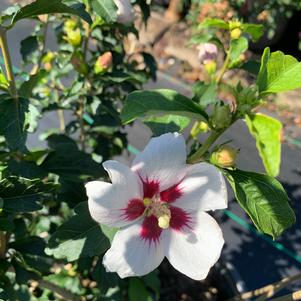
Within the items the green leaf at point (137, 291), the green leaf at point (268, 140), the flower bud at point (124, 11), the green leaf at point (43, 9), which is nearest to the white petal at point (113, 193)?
the green leaf at point (268, 140)

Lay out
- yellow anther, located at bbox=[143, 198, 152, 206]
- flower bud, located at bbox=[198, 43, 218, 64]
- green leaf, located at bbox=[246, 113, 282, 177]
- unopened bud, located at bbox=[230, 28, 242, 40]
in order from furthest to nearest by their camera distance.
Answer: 1. flower bud, located at bbox=[198, 43, 218, 64]
2. unopened bud, located at bbox=[230, 28, 242, 40]
3. yellow anther, located at bbox=[143, 198, 152, 206]
4. green leaf, located at bbox=[246, 113, 282, 177]

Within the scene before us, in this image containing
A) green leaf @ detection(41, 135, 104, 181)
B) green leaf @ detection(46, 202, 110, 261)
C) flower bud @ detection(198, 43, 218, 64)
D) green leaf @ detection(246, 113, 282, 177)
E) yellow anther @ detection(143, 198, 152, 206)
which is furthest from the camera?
flower bud @ detection(198, 43, 218, 64)

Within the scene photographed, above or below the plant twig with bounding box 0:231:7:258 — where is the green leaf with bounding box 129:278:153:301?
below

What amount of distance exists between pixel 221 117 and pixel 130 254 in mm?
294

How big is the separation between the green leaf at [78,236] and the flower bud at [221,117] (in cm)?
36

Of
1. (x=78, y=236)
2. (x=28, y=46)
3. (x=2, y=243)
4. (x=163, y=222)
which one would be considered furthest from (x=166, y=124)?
(x=28, y=46)

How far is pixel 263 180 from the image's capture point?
81cm

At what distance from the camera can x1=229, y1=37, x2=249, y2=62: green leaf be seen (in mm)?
1257

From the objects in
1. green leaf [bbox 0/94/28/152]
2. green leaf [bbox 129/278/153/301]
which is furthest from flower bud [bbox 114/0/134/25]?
green leaf [bbox 129/278/153/301]

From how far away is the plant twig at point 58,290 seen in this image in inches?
53.2

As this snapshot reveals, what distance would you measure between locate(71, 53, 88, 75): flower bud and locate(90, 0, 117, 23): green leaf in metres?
0.34

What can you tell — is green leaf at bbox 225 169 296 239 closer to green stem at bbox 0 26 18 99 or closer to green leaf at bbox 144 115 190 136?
green leaf at bbox 144 115 190 136

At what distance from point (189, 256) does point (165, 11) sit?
512 centimetres

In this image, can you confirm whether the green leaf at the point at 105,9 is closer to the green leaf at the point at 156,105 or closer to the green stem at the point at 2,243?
the green leaf at the point at 156,105
